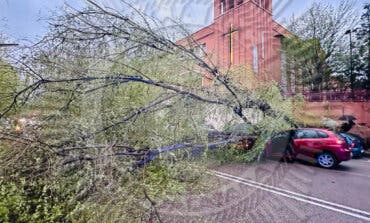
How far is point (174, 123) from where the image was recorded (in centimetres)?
382

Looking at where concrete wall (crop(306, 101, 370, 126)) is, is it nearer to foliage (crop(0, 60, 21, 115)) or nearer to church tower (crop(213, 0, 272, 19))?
church tower (crop(213, 0, 272, 19))

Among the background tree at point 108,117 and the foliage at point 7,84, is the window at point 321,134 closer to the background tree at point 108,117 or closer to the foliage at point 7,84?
the background tree at point 108,117

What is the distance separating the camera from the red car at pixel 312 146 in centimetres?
580

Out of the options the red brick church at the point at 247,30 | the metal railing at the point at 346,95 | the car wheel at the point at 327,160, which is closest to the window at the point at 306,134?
the car wheel at the point at 327,160

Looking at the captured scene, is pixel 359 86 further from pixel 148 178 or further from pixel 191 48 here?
pixel 148 178

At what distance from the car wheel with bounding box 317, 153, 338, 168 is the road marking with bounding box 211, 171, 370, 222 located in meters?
2.34

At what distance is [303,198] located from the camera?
12.6 ft

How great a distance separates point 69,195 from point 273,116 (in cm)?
374

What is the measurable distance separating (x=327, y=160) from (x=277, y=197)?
2844 millimetres

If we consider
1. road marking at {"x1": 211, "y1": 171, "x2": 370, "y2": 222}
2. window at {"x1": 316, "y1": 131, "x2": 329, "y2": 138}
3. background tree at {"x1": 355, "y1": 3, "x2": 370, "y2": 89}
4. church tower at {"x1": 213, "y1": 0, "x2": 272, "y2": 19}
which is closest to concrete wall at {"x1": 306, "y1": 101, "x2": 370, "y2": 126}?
background tree at {"x1": 355, "y1": 3, "x2": 370, "y2": 89}

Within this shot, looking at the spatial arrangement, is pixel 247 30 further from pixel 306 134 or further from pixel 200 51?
pixel 200 51

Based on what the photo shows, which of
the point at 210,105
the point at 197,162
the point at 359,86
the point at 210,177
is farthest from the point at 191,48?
the point at 359,86

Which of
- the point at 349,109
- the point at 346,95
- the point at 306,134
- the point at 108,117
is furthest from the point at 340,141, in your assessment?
the point at 346,95

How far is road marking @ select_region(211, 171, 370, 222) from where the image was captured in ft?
11.0
